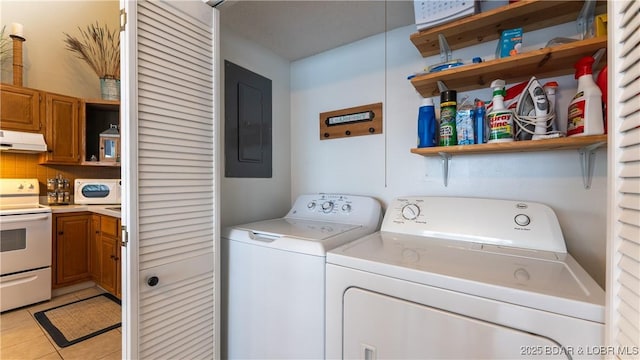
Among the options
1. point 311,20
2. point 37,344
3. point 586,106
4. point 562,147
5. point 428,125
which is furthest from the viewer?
point 37,344

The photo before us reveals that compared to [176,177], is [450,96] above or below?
above

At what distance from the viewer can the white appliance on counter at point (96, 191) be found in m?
2.94

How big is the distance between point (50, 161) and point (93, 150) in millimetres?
451

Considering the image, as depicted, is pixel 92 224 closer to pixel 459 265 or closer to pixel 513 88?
pixel 459 265

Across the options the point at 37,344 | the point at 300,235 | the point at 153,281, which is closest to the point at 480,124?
the point at 300,235

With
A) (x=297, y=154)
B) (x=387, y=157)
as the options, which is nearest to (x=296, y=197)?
(x=297, y=154)

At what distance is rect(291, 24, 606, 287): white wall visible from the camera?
1.21 metres

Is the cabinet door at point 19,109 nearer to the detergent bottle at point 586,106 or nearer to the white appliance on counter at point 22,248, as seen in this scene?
the white appliance on counter at point 22,248

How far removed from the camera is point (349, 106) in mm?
1927

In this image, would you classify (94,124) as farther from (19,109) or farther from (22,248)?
(22,248)

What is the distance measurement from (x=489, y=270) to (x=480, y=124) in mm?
744

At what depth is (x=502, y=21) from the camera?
123 centimetres

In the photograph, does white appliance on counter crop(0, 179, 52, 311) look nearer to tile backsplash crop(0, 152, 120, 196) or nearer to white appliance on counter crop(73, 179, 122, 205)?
tile backsplash crop(0, 152, 120, 196)

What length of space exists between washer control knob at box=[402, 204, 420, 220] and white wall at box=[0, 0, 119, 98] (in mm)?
3887
